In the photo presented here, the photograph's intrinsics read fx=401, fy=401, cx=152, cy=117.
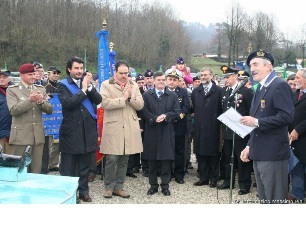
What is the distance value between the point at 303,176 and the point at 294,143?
599 millimetres

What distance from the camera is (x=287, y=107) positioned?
12.7 ft

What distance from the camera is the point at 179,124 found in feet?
23.4

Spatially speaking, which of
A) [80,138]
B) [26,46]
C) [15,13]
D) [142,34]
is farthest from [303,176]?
[142,34]

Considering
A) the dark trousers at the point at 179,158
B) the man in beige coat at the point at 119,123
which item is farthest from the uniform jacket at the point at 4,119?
the dark trousers at the point at 179,158

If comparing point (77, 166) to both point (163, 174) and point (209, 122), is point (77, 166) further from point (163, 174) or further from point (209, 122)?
point (209, 122)

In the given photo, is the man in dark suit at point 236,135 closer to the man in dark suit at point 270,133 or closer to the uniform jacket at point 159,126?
the uniform jacket at point 159,126

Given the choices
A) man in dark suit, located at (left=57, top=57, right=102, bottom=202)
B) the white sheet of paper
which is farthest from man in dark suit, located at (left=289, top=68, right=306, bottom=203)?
man in dark suit, located at (left=57, top=57, right=102, bottom=202)

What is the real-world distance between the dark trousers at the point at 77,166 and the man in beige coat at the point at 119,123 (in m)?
0.35

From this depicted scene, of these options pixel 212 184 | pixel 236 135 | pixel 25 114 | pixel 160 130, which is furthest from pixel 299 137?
pixel 25 114

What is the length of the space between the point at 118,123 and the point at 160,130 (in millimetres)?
726

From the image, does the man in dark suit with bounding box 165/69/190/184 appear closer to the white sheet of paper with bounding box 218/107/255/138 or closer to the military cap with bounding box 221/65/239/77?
the military cap with bounding box 221/65/239/77

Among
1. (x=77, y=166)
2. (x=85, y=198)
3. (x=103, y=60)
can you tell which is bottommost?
(x=85, y=198)

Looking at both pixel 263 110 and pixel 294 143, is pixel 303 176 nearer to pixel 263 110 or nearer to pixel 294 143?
pixel 294 143

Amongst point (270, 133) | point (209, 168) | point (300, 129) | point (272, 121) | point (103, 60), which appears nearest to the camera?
point (272, 121)
